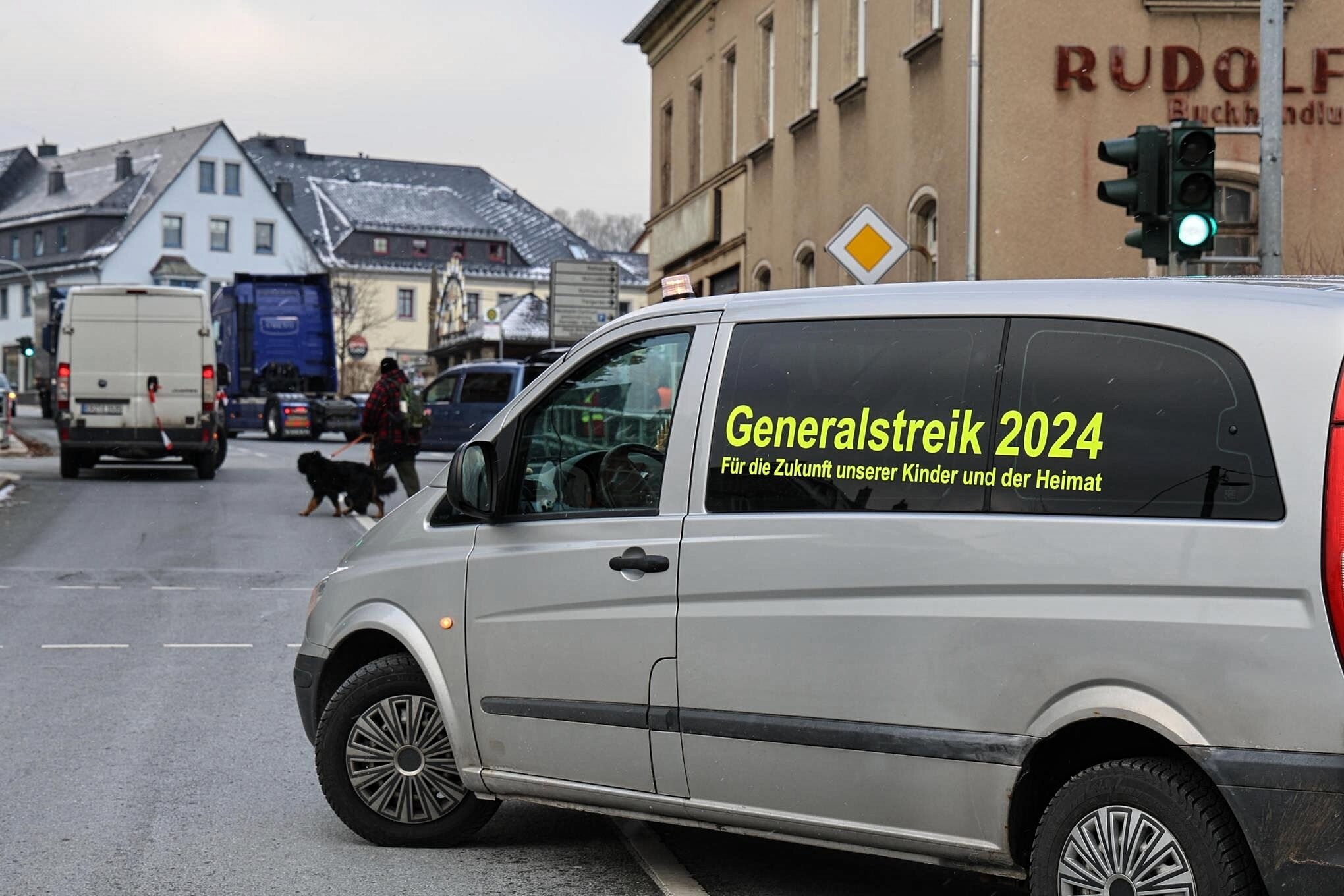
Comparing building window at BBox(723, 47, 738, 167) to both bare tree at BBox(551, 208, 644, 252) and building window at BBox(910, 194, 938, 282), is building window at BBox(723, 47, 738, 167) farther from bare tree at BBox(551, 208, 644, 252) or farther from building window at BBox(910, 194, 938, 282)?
bare tree at BBox(551, 208, 644, 252)

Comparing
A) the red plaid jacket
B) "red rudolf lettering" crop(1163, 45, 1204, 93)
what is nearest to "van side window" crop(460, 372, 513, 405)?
the red plaid jacket

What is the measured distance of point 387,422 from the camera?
67.0ft

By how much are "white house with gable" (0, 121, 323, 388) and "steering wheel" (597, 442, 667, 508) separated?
89.1 meters

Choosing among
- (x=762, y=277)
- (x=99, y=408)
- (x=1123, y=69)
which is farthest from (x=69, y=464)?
(x=1123, y=69)

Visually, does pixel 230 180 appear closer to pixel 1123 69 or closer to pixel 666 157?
pixel 666 157

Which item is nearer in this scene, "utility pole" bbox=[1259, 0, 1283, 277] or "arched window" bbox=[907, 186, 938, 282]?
"utility pole" bbox=[1259, 0, 1283, 277]

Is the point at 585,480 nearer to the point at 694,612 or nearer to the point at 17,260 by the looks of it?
the point at 694,612

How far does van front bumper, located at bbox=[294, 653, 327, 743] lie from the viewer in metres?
6.38

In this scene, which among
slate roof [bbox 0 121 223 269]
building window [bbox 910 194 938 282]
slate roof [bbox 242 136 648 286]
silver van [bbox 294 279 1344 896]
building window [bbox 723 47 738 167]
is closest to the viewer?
silver van [bbox 294 279 1344 896]

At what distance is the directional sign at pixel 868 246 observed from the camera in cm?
1407

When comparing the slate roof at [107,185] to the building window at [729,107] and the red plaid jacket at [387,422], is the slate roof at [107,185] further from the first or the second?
the red plaid jacket at [387,422]

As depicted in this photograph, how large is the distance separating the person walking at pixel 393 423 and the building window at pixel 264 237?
78.1 metres

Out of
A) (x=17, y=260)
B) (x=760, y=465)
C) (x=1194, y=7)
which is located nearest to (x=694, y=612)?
(x=760, y=465)

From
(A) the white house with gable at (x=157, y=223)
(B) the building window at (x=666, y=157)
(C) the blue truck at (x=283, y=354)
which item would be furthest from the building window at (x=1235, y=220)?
(A) the white house with gable at (x=157, y=223)
